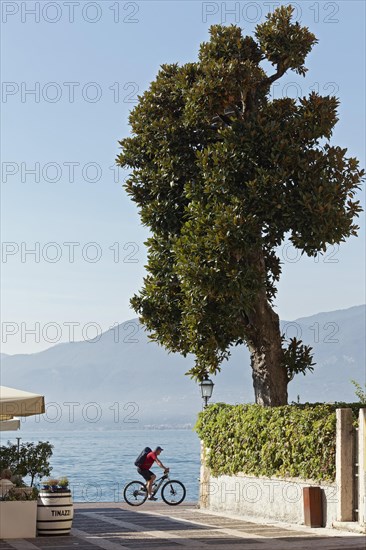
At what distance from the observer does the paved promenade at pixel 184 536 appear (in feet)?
58.2

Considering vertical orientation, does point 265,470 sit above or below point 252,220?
below

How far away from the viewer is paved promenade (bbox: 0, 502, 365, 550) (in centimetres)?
1774

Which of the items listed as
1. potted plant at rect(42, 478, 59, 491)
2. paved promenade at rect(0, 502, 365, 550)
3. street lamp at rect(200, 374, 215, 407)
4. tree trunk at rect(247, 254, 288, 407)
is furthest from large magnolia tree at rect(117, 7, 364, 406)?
potted plant at rect(42, 478, 59, 491)

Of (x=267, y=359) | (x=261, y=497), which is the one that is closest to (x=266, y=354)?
(x=267, y=359)

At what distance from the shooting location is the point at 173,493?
3053 cm

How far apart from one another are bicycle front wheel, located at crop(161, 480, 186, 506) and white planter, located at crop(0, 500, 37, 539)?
1083 centimetres

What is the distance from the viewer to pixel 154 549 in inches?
686

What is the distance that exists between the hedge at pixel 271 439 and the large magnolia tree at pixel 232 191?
1311 mm

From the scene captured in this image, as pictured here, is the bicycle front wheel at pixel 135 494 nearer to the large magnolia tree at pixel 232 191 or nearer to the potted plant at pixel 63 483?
the large magnolia tree at pixel 232 191

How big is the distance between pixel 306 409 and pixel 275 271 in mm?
5881

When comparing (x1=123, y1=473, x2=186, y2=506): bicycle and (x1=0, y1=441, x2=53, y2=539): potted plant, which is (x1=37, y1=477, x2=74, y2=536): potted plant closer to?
(x1=0, y1=441, x2=53, y2=539): potted plant

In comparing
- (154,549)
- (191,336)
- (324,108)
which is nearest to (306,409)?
(191,336)

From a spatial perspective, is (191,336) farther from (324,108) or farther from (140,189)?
(324,108)

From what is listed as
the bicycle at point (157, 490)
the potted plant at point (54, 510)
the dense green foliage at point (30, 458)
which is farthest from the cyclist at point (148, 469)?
the potted plant at point (54, 510)
